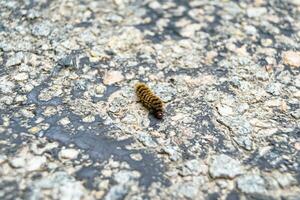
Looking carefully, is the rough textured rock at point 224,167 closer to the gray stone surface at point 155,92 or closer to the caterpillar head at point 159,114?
the gray stone surface at point 155,92

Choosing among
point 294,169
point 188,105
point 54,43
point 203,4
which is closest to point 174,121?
point 188,105

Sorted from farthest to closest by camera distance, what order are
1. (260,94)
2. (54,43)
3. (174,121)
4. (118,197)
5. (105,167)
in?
(54,43) < (260,94) < (174,121) < (105,167) < (118,197)

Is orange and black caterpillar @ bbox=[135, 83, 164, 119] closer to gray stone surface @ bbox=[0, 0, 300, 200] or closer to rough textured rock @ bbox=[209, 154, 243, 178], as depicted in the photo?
gray stone surface @ bbox=[0, 0, 300, 200]

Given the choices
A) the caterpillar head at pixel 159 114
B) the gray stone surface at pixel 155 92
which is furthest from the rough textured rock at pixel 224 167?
the caterpillar head at pixel 159 114

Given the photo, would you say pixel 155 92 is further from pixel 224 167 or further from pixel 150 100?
pixel 224 167

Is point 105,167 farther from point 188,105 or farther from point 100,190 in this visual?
point 188,105

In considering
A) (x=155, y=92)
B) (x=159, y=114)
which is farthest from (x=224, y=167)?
(x=155, y=92)

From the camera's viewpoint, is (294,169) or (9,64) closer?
(294,169)
